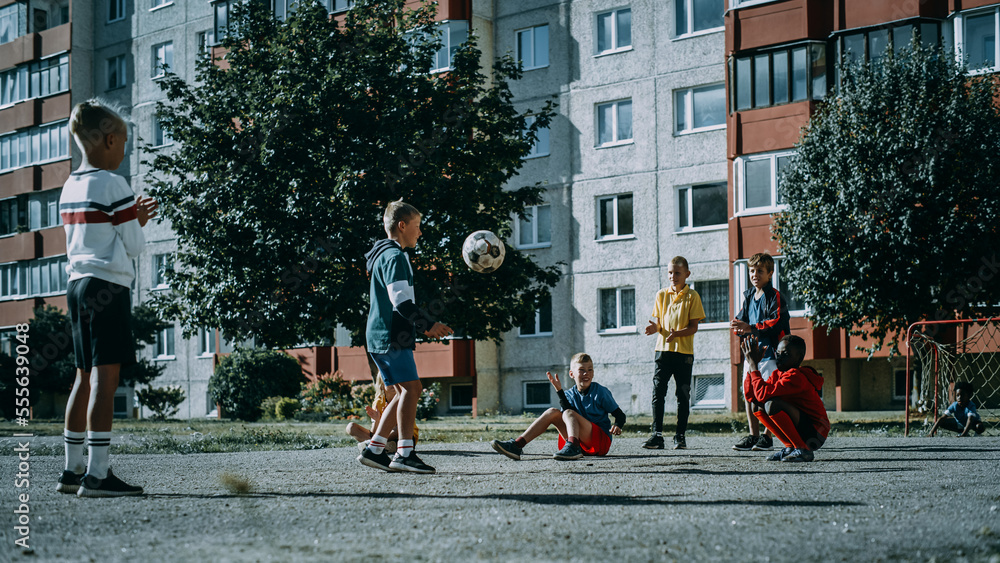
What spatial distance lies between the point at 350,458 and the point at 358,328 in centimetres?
979

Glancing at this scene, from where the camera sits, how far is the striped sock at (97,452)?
20.3 feet

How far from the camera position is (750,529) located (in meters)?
4.89

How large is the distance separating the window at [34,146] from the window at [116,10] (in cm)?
515

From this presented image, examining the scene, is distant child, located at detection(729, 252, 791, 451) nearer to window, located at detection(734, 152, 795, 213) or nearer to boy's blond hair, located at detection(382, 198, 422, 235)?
boy's blond hair, located at detection(382, 198, 422, 235)

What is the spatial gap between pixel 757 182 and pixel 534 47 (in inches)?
409

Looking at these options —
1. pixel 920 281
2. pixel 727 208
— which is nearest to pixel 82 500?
pixel 920 281

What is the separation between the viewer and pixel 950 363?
19188mm

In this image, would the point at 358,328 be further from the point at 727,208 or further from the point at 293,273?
the point at 727,208

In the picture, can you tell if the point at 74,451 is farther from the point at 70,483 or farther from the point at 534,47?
the point at 534,47

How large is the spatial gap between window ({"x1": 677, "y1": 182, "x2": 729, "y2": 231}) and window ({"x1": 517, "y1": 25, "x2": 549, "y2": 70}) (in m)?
6.91

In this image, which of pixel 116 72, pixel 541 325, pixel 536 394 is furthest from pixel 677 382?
pixel 116 72

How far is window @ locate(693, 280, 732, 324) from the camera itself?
102 ft

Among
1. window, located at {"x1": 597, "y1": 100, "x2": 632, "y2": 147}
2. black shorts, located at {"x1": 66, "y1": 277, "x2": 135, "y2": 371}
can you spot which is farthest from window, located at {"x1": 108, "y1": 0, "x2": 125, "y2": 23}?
black shorts, located at {"x1": 66, "y1": 277, "x2": 135, "y2": 371}

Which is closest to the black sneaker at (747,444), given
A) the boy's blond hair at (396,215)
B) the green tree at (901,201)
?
the boy's blond hair at (396,215)
